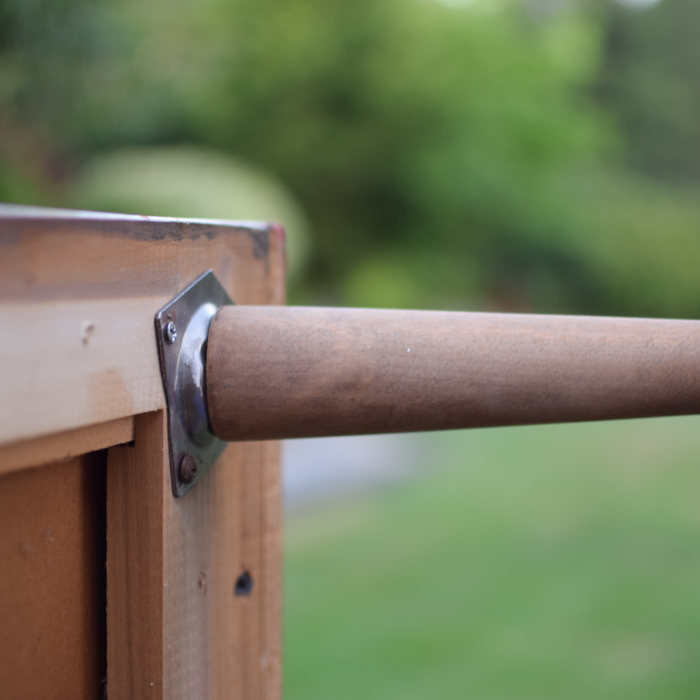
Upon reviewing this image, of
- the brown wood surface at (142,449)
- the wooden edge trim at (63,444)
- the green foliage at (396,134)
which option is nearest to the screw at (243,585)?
the brown wood surface at (142,449)

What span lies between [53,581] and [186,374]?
87mm

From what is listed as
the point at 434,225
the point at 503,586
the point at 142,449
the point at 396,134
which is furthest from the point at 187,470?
the point at 434,225

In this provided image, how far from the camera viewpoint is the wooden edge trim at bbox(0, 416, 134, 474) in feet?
0.69

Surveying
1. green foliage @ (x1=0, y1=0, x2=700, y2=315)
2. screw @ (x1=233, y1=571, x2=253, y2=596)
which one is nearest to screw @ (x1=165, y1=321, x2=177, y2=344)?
screw @ (x1=233, y1=571, x2=253, y2=596)

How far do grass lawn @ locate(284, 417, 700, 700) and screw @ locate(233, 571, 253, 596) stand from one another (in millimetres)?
1405

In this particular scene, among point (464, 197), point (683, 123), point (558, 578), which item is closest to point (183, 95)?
point (464, 197)

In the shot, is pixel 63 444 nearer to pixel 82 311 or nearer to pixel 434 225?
pixel 82 311

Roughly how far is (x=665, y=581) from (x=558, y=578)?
0.98 ft

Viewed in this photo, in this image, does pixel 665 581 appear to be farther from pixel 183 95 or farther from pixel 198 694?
pixel 183 95

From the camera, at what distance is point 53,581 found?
27 cm

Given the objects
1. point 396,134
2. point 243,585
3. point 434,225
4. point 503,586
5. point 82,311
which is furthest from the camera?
point 434,225

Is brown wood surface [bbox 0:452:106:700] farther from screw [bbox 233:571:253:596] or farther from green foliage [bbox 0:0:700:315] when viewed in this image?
green foliage [bbox 0:0:700:315]

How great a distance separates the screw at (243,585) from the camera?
0.35 meters

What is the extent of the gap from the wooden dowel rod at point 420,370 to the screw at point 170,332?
0.06 ft
